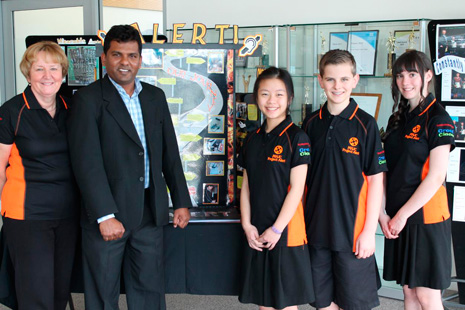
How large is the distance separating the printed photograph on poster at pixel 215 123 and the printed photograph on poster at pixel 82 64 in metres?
1.16

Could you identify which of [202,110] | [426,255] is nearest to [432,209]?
[426,255]

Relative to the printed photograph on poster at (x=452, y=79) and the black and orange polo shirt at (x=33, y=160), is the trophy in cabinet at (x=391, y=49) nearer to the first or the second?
the printed photograph on poster at (x=452, y=79)

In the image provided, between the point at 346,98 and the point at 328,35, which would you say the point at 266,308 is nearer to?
the point at 346,98

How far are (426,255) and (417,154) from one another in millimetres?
453

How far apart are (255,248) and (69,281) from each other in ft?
2.96

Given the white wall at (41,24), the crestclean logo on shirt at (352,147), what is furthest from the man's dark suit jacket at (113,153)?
the white wall at (41,24)

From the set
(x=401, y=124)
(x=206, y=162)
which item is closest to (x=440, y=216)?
(x=401, y=124)

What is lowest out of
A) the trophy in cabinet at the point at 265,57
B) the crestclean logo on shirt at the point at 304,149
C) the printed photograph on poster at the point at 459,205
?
the printed photograph on poster at the point at 459,205

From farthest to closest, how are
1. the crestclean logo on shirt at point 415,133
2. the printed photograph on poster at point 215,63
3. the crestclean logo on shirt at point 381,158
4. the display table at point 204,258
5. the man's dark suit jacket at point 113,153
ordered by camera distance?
1. the printed photograph on poster at point 215,63
2. the display table at point 204,258
3. the crestclean logo on shirt at point 415,133
4. the crestclean logo on shirt at point 381,158
5. the man's dark suit jacket at point 113,153

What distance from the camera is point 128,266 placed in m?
2.16

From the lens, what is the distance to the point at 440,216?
7.02 ft

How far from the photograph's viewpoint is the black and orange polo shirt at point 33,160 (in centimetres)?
202

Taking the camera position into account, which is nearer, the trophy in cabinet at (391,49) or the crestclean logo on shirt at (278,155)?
the crestclean logo on shirt at (278,155)

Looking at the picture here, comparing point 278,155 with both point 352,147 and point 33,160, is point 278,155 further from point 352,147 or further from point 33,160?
point 33,160
